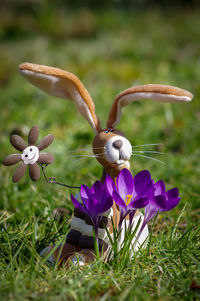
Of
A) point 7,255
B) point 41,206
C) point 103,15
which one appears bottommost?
point 7,255

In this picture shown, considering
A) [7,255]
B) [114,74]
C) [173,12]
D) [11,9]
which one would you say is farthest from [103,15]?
[7,255]

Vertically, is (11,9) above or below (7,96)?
above

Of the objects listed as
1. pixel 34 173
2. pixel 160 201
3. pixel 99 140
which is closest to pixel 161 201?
pixel 160 201

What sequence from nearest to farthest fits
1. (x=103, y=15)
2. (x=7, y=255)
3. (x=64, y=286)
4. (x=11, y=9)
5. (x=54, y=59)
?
(x=64, y=286), (x=7, y=255), (x=54, y=59), (x=103, y=15), (x=11, y=9)

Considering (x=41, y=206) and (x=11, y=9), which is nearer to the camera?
(x=41, y=206)

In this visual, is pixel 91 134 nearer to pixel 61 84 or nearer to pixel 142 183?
pixel 61 84

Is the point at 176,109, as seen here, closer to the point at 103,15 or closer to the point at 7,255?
the point at 7,255

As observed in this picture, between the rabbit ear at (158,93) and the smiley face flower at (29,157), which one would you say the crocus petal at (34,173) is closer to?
the smiley face flower at (29,157)

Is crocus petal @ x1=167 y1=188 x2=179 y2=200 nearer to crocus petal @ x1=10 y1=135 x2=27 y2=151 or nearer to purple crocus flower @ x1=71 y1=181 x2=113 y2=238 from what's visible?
purple crocus flower @ x1=71 y1=181 x2=113 y2=238
